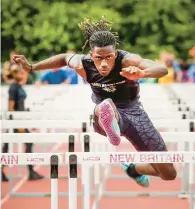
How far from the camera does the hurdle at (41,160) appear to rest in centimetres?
598

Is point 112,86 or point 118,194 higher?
point 112,86

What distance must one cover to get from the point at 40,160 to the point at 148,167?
2.12 m

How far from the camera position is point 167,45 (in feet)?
123

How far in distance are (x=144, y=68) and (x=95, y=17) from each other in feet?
92.8

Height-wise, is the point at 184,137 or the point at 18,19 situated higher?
the point at 18,19

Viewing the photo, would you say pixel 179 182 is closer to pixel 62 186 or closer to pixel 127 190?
pixel 127 190

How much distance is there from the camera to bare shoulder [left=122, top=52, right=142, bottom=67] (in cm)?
697

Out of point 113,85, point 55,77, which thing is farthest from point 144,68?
point 55,77

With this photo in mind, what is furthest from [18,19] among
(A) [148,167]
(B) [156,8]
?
(A) [148,167]

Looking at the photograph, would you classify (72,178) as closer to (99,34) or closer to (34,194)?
(99,34)

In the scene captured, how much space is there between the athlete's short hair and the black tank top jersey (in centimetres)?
17

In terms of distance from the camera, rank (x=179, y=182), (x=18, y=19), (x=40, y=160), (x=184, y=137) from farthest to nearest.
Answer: (x=18, y=19), (x=179, y=182), (x=184, y=137), (x=40, y=160)

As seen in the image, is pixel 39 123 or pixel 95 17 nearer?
pixel 39 123

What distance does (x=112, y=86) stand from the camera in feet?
24.0
